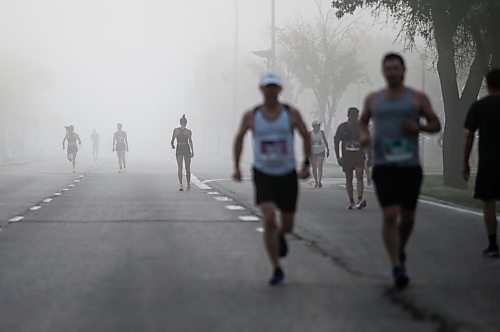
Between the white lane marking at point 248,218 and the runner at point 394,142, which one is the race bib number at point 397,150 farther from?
the white lane marking at point 248,218

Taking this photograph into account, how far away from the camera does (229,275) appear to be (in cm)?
859

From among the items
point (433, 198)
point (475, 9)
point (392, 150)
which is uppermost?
point (475, 9)

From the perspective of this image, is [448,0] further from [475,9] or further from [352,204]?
[352,204]

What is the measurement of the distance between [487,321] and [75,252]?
5.13 meters

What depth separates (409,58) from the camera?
221 ft

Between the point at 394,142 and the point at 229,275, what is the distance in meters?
1.81

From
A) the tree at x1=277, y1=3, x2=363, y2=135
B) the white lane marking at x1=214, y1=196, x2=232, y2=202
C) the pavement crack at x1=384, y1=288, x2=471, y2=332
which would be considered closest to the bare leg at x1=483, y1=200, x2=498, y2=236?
the pavement crack at x1=384, y1=288, x2=471, y2=332

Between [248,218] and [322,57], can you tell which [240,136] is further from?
[322,57]

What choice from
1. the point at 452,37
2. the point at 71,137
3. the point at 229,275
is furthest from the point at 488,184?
the point at 71,137

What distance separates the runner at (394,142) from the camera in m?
7.97

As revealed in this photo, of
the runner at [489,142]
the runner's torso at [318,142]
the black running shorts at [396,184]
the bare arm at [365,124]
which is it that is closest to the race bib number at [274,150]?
the bare arm at [365,124]

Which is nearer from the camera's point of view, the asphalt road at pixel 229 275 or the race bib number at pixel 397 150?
the asphalt road at pixel 229 275

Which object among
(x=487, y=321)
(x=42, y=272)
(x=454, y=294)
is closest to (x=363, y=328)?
(x=487, y=321)

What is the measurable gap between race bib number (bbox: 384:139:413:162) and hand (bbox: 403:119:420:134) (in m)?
0.10
